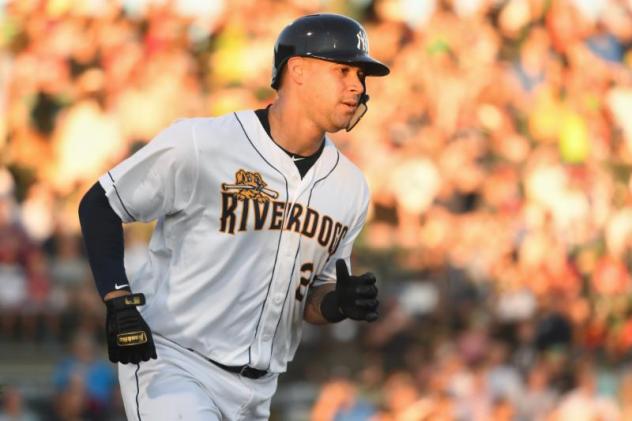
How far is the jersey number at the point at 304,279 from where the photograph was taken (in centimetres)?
461

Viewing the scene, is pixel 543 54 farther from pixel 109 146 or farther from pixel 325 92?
pixel 325 92

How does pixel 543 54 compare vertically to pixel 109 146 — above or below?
above

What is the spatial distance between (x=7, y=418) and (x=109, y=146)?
252 centimetres

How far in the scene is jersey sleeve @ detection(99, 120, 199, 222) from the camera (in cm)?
428

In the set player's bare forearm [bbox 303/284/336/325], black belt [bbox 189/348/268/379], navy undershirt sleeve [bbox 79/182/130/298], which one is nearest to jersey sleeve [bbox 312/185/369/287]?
player's bare forearm [bbox 303/284/336/325]

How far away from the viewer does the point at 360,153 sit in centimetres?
1144

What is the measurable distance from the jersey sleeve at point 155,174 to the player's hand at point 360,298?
2.14 feet

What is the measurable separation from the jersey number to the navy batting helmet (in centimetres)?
76

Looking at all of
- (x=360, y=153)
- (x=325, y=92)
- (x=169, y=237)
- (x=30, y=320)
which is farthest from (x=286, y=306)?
(x=360, y=153)

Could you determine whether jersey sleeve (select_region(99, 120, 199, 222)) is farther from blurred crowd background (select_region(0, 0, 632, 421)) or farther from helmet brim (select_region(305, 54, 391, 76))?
blurred crowd background (select_region(0, 0, 632, 421))

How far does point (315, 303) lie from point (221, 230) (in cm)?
56

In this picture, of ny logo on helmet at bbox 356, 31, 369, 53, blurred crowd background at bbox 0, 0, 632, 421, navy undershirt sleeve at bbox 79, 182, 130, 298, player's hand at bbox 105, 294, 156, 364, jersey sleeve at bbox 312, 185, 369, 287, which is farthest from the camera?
blurred crowd background at bbox 0, 0, 632, 421

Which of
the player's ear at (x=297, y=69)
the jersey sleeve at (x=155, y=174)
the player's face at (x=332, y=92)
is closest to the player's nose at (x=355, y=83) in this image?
the player's face at (x=332, y=92)

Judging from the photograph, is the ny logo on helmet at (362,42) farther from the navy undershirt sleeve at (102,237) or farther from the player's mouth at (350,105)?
the navy undershirt sleeve at (102,237)
